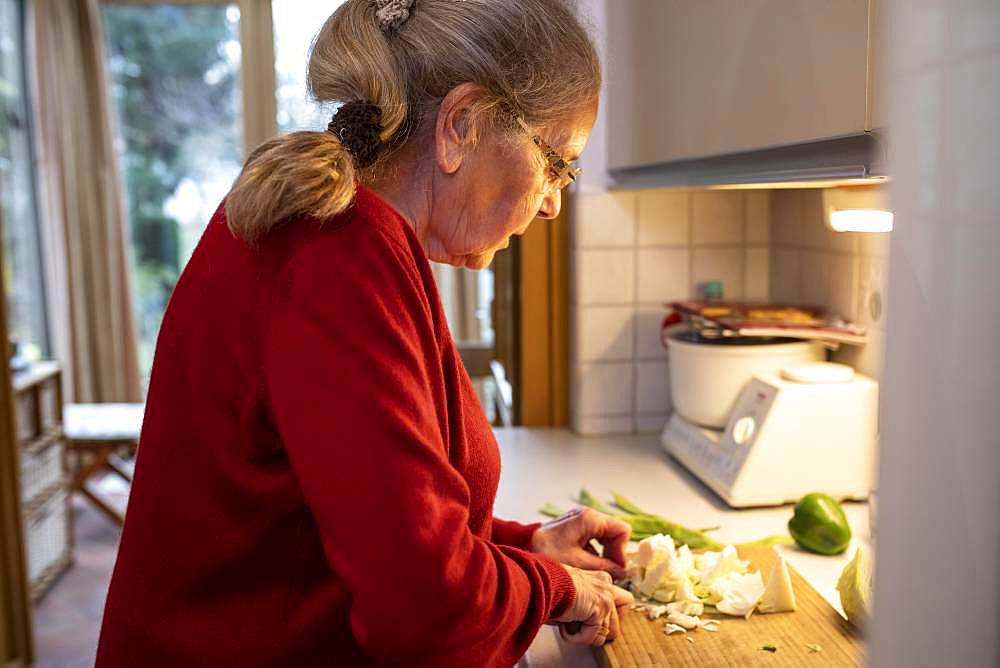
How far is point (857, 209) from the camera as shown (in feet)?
4.26

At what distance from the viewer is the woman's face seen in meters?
0.92

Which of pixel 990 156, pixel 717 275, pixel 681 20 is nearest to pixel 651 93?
pixel 681 20

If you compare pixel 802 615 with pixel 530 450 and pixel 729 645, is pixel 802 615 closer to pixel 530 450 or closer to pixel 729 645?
pixel 729 645

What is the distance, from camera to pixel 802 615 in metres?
1.10

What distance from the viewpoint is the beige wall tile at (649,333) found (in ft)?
6.55

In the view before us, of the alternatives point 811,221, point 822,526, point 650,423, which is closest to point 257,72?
point 650,423

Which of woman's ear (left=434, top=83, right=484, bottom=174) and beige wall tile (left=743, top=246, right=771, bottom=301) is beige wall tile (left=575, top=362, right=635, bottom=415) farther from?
woman's ear (left=434, top=83, right=484, bottom=174)

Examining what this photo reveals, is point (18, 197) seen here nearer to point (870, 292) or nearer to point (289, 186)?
point (870, 292)

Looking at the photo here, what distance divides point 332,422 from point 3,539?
2.23 metres

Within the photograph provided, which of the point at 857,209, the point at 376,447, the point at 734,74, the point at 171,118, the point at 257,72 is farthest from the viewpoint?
the point at 171,118

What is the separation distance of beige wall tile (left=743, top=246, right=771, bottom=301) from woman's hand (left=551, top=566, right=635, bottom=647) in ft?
3.52

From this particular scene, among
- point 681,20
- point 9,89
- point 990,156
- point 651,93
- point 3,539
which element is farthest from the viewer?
point 9,89

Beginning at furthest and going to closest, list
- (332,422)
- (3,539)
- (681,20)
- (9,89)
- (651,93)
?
(9,89) → (3,539) → (651,93) → (681,20) → (332,422)

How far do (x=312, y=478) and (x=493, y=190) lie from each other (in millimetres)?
368
